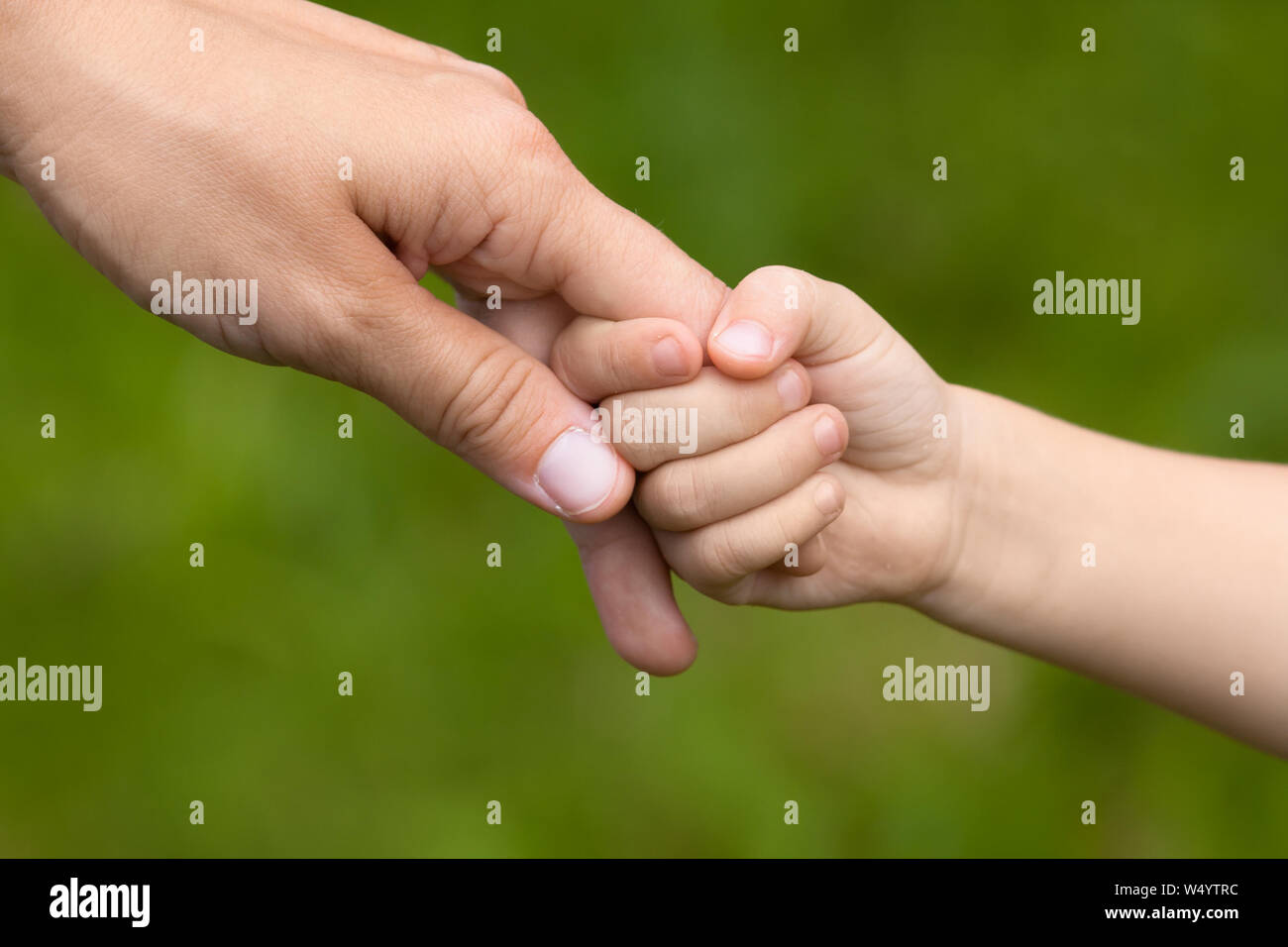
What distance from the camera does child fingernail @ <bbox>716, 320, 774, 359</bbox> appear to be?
4.52 ft

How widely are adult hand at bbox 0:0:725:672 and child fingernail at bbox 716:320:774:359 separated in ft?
0.12

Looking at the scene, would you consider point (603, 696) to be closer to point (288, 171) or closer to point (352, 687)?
point (352, 687)

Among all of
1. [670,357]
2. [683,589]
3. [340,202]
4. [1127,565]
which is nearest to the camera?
[340,202]

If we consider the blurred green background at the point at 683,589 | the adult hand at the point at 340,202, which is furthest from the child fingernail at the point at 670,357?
the blurred green background at the point at 683,589

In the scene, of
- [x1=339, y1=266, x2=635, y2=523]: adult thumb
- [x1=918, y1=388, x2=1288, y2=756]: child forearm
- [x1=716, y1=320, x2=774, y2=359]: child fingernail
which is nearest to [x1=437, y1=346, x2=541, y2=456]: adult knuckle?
[x1=339, y1=266, x2=635, y2=523]: adult thumb

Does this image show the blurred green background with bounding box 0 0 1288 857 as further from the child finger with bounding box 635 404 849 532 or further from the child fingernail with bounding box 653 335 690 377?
the child fingernail with bounding box 653 335 690 377

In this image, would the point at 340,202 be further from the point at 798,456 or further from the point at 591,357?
the point at 798,456

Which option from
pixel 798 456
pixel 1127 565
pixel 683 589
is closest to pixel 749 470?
pixel 798 456

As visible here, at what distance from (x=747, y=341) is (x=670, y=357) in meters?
0.09

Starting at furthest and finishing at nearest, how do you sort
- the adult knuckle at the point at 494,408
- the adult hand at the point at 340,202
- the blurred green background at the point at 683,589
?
the blurred green background at the point at 683,589, the adult knuckle at the point at 494,408, the adult hand at the point at 340,202

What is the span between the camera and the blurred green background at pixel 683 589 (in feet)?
7.69

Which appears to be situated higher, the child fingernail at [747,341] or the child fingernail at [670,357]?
the child fingernail at [747,341]

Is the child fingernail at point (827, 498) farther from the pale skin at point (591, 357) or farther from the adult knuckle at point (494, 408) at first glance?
the adult knuckle at point (494, 408)

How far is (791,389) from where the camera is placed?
4.66 feet
